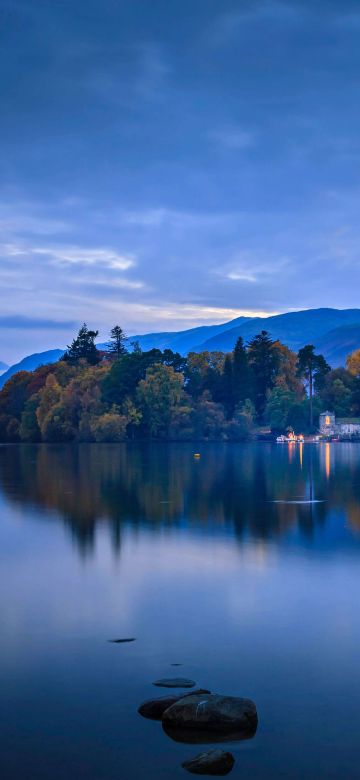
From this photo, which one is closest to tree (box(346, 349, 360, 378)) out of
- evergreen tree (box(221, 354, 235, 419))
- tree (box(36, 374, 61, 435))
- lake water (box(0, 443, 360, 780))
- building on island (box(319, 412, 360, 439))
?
building on island (box(319, 412, 360, 439))

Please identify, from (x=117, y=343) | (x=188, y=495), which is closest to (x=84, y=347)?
(x=117, y=343)

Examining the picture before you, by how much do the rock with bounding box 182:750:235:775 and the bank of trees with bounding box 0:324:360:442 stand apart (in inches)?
4614

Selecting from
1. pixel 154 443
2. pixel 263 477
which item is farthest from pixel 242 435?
pixel 263 477

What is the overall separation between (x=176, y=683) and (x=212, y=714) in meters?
1.90

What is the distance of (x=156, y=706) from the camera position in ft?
36.6

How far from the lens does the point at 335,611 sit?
1691 centimetres

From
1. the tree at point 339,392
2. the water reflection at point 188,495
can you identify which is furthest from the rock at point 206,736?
the tree at point 339,392

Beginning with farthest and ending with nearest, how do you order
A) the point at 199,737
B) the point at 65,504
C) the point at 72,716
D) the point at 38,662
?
1. the point at 65,504
2. the point at 38,662
3. the point at 72,716
4. the point at 199,737

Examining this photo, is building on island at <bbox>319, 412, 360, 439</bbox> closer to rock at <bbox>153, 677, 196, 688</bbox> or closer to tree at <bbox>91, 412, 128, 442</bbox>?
tree at <bbox>91, 412, 128, 442</bbox>

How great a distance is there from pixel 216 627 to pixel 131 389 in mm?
120565

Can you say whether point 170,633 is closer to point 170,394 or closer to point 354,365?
point 170,394

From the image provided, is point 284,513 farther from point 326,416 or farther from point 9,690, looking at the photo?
point 326,416

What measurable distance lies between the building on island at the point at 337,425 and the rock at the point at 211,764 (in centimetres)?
14249

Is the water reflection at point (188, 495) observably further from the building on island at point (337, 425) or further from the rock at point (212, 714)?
the building on island at point (337, 425)
